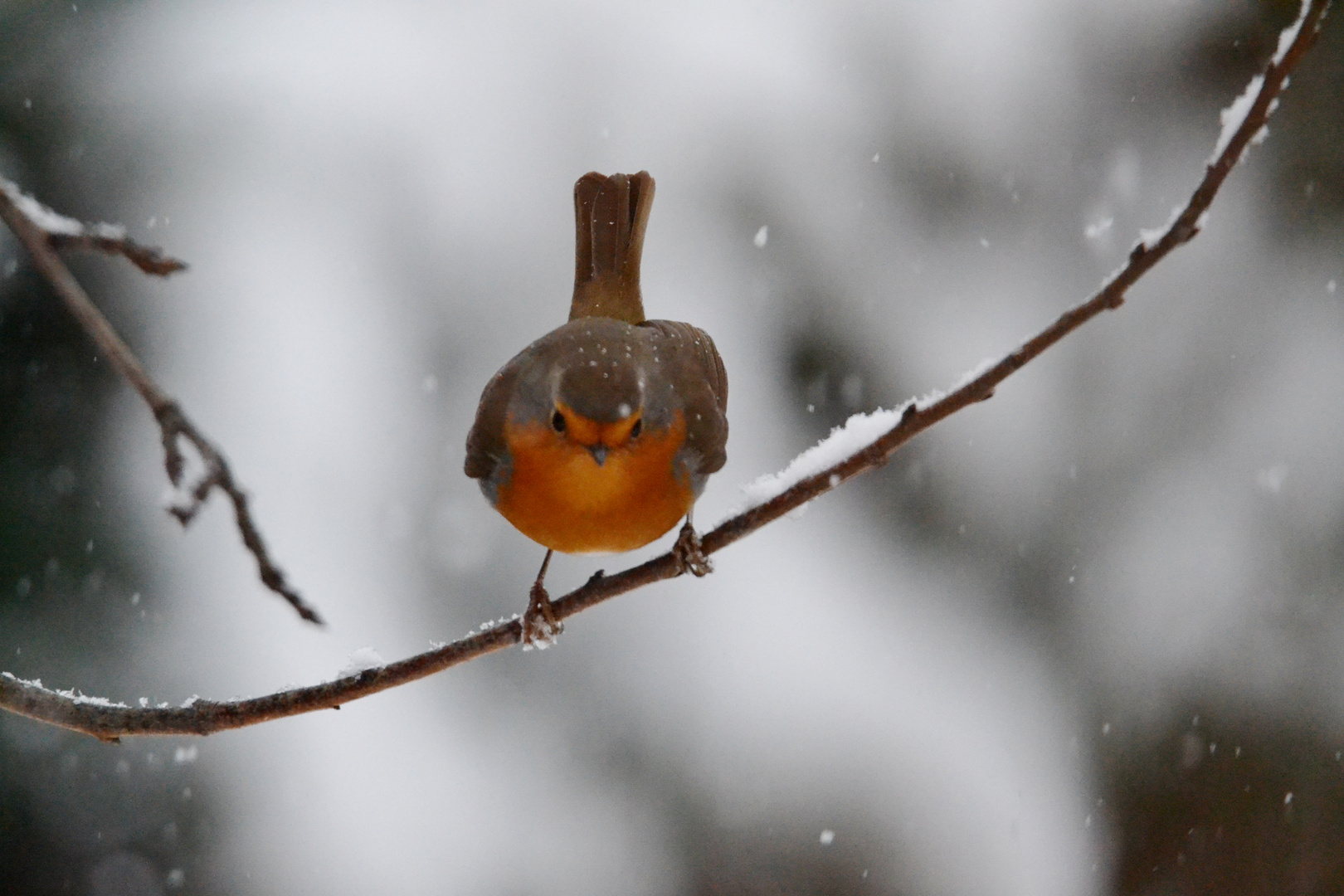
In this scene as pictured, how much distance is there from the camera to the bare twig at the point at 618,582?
4.90 feet

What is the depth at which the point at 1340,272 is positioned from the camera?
223 inches

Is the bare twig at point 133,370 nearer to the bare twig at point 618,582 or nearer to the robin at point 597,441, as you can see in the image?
the bare twig at point 618,582

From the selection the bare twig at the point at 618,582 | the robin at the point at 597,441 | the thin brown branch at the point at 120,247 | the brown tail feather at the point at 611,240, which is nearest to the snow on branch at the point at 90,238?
the thin brown branch at the point at 120,247

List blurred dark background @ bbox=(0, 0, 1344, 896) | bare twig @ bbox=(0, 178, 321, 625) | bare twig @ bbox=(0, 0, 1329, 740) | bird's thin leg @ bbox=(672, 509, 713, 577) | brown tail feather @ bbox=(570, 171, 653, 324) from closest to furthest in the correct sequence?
bare twig @ bbox=(0, 178, 321, 625) → bare twig @ bbox=(0, 0, 1329, 740) → bird's thin leg @ bbox=(672, 509, 713, 577) → brown tail feather @ bbox=(570, 171, 653, 324) → blurred dark background @ bbox=(0, 0, 1344, 896)

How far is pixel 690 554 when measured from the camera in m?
2.61

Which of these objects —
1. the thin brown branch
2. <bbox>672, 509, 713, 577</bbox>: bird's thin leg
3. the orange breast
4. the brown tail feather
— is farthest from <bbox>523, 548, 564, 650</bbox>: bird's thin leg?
the thin brown branch

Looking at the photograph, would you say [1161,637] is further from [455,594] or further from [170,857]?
[170,857]

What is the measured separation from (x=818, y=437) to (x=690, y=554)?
2959 millimetres

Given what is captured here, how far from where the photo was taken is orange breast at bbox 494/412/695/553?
2.61 metres

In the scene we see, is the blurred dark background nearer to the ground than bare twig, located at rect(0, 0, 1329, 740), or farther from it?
farther from it

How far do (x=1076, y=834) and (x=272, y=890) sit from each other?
3670mm

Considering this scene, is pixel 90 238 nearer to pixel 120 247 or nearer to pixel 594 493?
pixel 120 247

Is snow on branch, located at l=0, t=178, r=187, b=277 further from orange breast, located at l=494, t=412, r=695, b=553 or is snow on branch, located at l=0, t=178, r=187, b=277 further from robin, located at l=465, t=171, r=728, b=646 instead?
orange breast, located at l=494, t=412, r=695, b=553

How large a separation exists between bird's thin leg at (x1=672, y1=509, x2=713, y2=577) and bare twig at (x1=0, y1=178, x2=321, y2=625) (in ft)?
5.51
